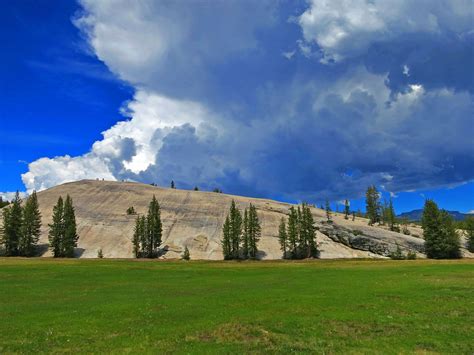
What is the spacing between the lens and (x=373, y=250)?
163000 millimetres

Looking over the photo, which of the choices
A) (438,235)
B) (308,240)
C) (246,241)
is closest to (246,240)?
(246,241)

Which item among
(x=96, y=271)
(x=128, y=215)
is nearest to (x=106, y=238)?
(x=128, y=215)

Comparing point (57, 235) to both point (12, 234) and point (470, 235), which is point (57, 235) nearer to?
point (12, 234)

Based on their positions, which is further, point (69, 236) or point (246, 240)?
point (246, 240)

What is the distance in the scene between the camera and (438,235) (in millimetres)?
143375

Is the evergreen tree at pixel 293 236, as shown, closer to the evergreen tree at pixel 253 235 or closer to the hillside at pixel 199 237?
the hillside at pixel 199 237

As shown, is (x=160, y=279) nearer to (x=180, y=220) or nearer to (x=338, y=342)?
(x=338, y=342)

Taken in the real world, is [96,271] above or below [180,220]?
below

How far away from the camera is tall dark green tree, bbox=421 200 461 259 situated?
142 m

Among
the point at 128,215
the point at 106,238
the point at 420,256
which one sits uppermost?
the point at 128,215

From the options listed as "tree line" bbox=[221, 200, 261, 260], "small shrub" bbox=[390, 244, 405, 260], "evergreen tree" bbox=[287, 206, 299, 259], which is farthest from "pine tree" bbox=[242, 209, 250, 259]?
"small shrub" bbox=[390, 244, 405, 260]

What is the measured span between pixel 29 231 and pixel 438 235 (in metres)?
159

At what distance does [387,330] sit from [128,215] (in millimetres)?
178540

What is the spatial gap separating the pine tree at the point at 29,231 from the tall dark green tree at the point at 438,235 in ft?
505
